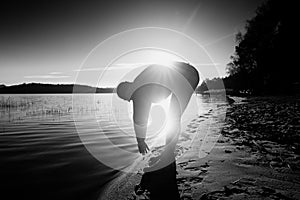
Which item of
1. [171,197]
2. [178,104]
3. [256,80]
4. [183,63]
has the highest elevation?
[256,80]

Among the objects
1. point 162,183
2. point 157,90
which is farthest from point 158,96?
point 162,183

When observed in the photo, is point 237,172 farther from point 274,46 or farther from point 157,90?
point 274,46

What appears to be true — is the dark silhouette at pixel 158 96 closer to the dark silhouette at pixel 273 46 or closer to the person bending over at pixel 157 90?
the person bending over at pixel 157 90

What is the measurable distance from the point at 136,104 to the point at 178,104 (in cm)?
93

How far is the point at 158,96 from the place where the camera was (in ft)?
11.6

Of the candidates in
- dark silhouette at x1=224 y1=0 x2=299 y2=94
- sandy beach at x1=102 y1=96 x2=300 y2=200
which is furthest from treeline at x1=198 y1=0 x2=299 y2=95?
sandy beach at x1=102 y1=96 x2=300 y2=200

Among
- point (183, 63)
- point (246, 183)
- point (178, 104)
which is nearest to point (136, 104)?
point (178, 104)

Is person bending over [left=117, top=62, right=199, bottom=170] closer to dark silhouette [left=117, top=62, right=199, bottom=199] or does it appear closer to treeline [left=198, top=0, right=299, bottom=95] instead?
dark silhouette [left=117, top=62, right=199, bottom=199]

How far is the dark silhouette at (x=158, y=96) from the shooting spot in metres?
3.14

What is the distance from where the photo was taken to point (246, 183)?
272cm

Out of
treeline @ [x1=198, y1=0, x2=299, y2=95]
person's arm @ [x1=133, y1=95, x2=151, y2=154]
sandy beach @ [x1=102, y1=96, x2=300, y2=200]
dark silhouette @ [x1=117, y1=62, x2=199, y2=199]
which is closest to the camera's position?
sandy beach @ [x1=102, y1=96, x2=300, y2=200]

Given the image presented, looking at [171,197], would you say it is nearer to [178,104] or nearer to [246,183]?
[246,183]

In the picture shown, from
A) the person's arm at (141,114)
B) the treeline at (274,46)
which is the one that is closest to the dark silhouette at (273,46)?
the treeline at (274,46)

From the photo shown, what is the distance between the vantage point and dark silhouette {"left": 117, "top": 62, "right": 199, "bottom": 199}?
314cm
